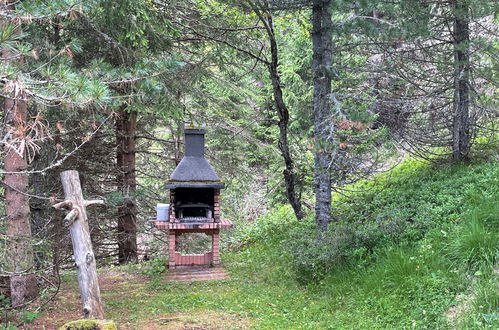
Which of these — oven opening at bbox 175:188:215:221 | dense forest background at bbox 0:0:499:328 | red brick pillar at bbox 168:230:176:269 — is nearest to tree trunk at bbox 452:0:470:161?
dense forest background at bbox 0:0:499:328

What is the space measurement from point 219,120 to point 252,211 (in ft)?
24.8

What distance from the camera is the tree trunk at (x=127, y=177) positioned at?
8852 mm

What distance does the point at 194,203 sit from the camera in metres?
7.25

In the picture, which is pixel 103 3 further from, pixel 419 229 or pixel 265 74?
pixel 265 74

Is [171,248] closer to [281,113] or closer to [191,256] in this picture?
[191,256]

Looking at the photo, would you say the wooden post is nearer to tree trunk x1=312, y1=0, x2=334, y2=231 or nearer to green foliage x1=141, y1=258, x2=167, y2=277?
green foliage x1=141, y1=258, x2=167, y2=277

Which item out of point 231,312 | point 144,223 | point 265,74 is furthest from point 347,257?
point 265,74

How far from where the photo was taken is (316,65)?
664 centimetres

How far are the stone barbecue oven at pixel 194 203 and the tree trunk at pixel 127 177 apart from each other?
6.43 ft

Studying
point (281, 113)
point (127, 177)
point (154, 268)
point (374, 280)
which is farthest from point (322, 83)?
point (127, 177)

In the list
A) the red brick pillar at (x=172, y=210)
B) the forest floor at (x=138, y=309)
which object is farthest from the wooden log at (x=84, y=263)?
the red brick pillar at (x=172, y=210)

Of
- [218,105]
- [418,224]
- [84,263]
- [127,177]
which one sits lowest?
[84,263]

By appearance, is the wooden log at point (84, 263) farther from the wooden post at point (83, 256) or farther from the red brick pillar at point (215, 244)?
the red brick pillar at point (215, 244)

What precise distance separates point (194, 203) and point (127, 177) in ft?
8.63
